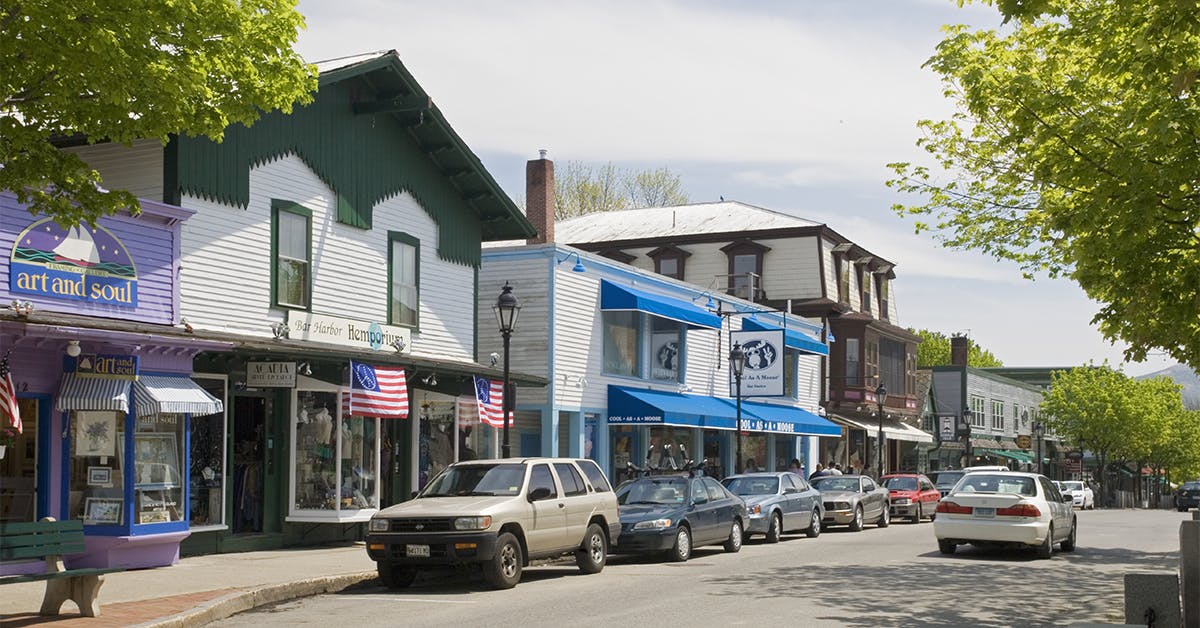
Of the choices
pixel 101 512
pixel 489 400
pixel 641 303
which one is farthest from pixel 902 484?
pixel 101 512

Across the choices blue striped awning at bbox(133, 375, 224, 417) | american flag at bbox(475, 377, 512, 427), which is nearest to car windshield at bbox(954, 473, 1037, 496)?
american flag at bbox(475, 377, 512, 427)

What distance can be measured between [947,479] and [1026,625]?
30.1 metres

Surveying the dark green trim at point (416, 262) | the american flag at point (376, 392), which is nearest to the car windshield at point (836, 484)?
the dark green trim at point (416, 262)

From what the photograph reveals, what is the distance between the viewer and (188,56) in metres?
12.3

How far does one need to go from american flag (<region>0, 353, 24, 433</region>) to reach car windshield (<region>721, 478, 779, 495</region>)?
15508 millimetres

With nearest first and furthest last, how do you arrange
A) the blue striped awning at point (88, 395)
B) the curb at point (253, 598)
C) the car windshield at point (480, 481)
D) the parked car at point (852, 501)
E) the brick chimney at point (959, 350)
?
the curb at point (253, 598)
the blue striped awning at point (88, 395)
the car windshield at point (480, 481)
the parked car at point (852, 501)
the brick chimney at point (959, 350)

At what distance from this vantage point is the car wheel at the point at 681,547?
21297 mm

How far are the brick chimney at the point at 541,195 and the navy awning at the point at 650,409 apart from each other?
16.3 ft

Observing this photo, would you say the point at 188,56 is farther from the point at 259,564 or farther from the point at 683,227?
the point at 683,227

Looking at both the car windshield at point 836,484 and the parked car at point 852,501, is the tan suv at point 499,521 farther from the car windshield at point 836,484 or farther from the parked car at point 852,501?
the car windshield at point 836,484

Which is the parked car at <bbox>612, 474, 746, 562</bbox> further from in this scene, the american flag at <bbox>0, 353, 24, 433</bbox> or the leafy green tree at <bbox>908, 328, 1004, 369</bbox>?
the leafy green tree at <bbox>908, 328, 1004, 369</bbox>

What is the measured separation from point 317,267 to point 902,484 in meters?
21.6

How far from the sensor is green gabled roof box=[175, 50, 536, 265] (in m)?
20.6

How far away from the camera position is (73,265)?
16.9m
